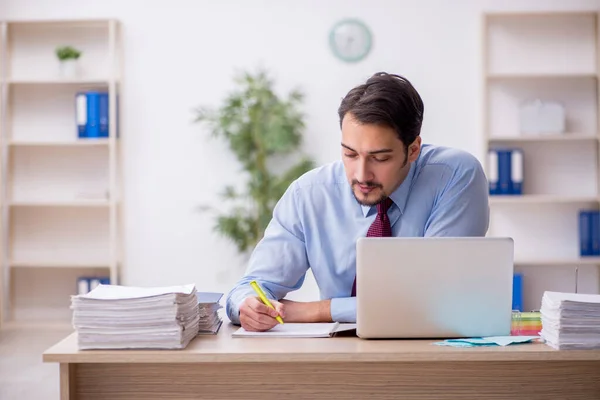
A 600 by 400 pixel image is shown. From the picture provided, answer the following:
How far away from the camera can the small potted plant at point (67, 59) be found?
19.0 ft

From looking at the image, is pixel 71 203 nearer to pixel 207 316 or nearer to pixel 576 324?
pixel 207 316

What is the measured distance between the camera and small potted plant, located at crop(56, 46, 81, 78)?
5.80 m

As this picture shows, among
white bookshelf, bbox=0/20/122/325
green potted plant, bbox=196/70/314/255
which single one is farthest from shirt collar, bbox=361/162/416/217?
white bookshelf, bbox=0/20/122/325

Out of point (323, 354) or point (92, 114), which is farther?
point (92, 114)

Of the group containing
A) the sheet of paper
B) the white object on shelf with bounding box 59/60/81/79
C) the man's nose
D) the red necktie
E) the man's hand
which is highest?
the white object on shelf with bounding box 59/60/81/79

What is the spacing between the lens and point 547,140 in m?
5.89

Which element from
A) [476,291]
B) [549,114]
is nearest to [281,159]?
[549,114]

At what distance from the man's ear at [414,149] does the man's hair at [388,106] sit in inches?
1.5

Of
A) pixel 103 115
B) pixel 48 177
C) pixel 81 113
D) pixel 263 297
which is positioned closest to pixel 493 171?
pixel 103 115

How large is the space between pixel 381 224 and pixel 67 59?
393 centimetres

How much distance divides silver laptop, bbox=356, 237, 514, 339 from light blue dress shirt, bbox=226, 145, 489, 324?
49 centimetres

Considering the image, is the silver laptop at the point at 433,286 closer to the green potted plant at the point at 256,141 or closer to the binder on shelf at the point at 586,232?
the green potted plant at the point at 256,141

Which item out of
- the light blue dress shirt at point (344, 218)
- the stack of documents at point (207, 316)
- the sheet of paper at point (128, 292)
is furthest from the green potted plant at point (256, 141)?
the sheet of paper at point (128, 292)

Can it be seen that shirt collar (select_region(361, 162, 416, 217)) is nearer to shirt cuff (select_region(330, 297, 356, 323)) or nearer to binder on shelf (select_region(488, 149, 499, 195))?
shirt cuff (select_region(330, 297, 356, 323))
